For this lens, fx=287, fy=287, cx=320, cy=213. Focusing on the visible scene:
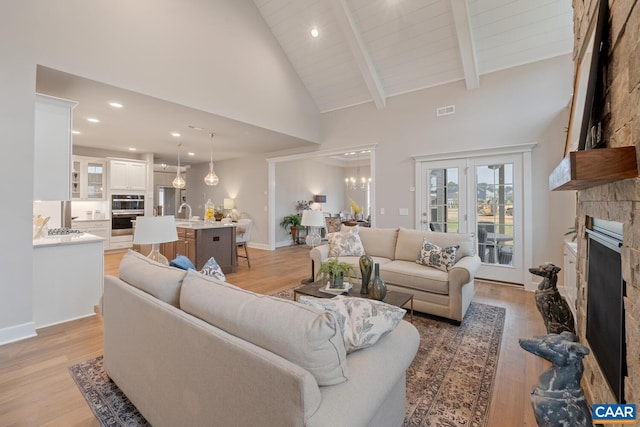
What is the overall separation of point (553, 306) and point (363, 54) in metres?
4.49

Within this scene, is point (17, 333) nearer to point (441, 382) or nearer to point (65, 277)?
point (65, 277)

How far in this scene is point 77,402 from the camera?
6.21 feet

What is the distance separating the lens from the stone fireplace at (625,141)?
108 cm

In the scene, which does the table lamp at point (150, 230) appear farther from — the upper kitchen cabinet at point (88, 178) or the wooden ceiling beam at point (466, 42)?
the upper kitchen cabinet at point (88, 178)

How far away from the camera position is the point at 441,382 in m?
2.09

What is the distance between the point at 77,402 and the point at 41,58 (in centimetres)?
316

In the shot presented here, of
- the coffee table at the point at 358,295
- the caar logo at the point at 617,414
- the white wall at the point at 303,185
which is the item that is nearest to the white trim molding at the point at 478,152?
the coffee table at the point at 358,295

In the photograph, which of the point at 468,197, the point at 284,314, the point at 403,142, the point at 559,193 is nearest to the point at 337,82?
the point at 403,142

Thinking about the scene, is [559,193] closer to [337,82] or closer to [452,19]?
[452,19]

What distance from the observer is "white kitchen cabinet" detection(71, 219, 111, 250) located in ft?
22.7

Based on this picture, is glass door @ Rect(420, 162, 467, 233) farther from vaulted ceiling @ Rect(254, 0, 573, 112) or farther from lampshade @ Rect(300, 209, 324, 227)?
lampshade @ Rect(300, 209, 324, 227)

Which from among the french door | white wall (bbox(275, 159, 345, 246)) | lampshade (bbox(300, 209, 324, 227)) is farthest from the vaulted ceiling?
white wall (bbox(275, 159, 345, 246))

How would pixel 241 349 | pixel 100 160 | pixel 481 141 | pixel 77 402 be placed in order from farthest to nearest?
pixel 100 160 < pixel 481 141 < pixel 77 402 < pixel 241 349

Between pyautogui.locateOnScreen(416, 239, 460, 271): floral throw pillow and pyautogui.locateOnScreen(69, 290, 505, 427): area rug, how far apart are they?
0.68m
